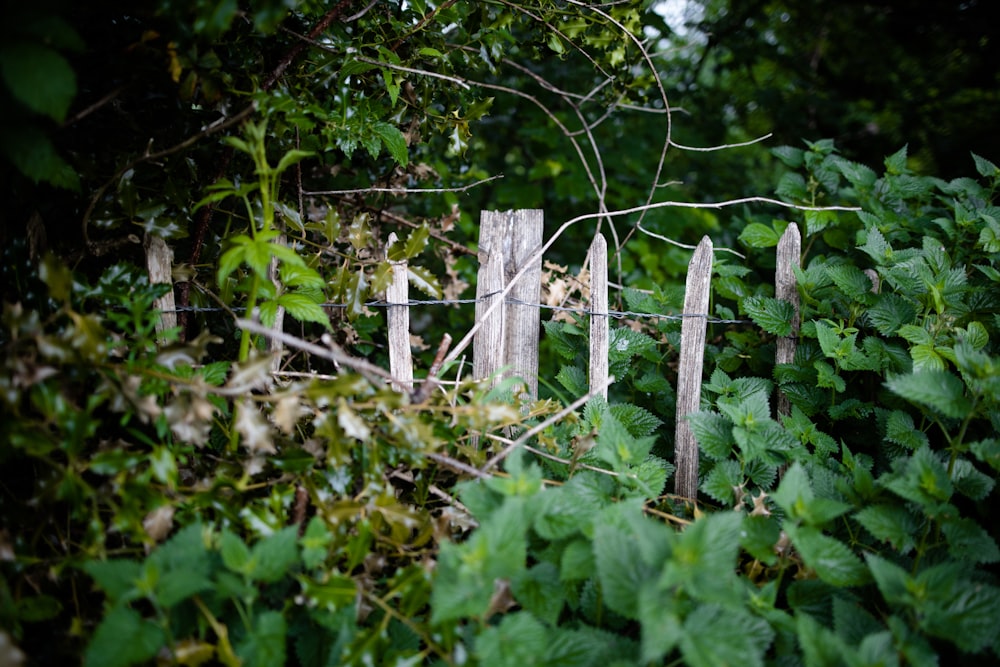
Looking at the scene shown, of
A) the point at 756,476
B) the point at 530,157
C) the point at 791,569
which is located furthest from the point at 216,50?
the point at 530,157

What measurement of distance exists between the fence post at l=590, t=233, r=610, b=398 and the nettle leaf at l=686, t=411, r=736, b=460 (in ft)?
1.06

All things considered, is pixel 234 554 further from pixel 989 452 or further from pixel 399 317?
pixel 989 452

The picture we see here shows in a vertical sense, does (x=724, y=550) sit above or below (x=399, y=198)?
below

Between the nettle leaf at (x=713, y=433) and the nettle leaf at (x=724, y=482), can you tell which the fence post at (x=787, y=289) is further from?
the nettle leaf at (x=724, y=482)

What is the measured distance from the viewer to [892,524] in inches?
63.1

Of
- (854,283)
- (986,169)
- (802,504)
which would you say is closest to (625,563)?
(802,504)

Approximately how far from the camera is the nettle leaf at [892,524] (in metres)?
1.58

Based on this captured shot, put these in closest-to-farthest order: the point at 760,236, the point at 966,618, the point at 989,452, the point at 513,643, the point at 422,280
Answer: the point at 513,643, the point at 966,618, the point at 989,452, the point at 422,280, the point at 760,236

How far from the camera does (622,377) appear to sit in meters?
2.20

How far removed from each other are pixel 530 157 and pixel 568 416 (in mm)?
2806

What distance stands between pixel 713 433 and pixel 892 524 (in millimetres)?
512

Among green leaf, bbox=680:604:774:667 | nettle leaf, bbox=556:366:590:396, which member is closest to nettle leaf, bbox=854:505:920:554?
green leaf, bbox=680:604:774:667

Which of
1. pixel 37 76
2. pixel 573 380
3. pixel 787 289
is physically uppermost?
pixel 37 76

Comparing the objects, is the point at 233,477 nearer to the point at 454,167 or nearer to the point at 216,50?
the point at 216,50
